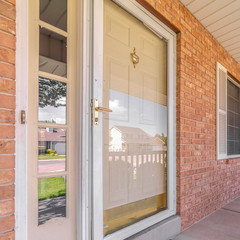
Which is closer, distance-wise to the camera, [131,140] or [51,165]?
[51,165]

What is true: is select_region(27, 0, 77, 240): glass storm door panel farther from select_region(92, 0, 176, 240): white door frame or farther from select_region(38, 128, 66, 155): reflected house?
select_region(92, 0, 176, 240): white door frame

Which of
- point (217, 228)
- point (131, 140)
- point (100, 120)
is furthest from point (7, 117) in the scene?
point (217, 228)

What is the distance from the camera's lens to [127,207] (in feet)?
5.99

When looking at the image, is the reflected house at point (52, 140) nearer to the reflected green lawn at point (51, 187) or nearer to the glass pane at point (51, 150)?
the glass pane at point (51, 150)

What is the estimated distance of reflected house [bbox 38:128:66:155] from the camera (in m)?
1.30

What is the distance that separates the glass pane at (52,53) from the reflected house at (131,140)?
62 centimetres

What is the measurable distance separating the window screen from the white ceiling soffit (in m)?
1.05

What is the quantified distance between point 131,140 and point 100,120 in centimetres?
45

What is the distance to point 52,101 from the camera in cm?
136

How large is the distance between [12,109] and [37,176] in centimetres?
43

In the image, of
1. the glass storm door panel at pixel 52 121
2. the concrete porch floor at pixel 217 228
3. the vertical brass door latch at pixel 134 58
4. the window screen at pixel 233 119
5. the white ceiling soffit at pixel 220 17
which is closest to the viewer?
the glass storm door panel at pixel 52 121

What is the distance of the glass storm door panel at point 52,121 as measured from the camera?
1.26 meters

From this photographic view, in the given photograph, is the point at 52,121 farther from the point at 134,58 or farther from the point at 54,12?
the point at 134,58

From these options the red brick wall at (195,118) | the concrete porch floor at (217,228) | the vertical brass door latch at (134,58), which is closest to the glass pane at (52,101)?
the vertical brass door latch at (134,58)
